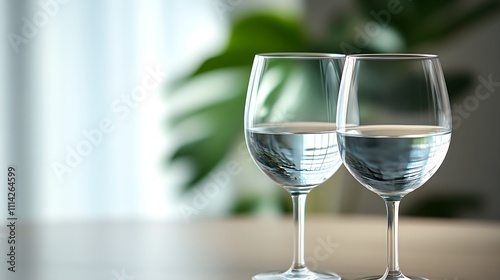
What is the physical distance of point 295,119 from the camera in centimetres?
88

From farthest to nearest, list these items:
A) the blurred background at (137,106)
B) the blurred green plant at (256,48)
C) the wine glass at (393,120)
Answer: the blurred background at (137,106), the blurred green plant at (256,48), the wine glass at (393,120)

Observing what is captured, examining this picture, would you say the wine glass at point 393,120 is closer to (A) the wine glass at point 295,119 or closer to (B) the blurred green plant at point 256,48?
(A) the wine glass at point 295,119

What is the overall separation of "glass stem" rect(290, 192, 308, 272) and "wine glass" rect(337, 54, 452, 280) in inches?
4.4

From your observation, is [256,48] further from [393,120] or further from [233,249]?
[393,120]

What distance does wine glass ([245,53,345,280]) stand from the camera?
2.84ft

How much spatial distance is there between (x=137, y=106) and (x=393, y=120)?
192 centimetres

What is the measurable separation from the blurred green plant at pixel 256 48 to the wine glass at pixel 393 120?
4.07ft

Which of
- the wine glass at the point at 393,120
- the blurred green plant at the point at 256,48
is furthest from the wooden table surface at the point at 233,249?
the blurred green plant at the point at 256,48

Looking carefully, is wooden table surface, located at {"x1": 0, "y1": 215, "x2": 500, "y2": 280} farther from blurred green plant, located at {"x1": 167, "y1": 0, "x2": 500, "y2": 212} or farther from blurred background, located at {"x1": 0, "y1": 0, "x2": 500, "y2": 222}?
blurred background, located at {"x1": 0, "y1": 0, "x2": 500, "y2": 222}

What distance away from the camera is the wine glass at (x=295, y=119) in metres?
0.87

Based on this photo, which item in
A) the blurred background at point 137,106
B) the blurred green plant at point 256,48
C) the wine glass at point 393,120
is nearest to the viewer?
the wine glass at point 393,120

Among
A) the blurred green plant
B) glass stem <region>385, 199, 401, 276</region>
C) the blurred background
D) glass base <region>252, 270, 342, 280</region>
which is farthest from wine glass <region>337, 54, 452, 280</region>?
the blurred background

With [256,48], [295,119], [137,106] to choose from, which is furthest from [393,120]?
[137,106]

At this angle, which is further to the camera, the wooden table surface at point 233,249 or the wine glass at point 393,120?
the wooden table surface at point 233,249
